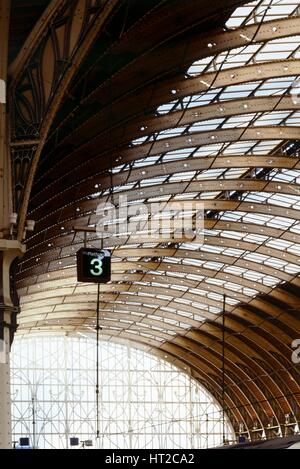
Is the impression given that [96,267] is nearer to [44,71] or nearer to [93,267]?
[93,267]

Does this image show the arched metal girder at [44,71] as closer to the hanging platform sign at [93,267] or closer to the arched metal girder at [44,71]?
the arched metal girder at [44,71]

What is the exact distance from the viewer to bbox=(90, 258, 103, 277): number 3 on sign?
66.8 ft

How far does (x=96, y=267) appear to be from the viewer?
2039 cm

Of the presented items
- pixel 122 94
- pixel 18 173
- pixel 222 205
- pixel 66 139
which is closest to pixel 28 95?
pixel 18 173

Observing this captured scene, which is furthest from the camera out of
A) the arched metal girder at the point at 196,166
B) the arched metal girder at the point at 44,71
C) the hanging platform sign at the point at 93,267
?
the arched metal girder at the point at 196,166

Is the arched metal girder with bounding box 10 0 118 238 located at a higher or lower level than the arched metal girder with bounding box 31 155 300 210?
lower

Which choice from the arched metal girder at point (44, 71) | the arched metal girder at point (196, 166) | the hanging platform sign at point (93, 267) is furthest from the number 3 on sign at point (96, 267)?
the arched metal girder at point (196, 166)

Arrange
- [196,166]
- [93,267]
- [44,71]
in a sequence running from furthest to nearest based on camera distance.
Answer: [196,166], [93,267], [44,71]

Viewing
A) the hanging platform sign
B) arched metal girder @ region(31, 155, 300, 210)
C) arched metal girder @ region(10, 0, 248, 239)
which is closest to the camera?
arched metal girder @ region(10, 0, 248, 239)

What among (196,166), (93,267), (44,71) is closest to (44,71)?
(44,71)

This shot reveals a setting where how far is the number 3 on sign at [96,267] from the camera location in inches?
802

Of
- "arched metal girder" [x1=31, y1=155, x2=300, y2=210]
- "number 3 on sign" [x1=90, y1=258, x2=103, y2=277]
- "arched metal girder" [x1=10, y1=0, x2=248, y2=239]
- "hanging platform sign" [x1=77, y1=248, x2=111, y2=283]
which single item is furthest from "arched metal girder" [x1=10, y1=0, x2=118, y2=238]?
"arched metal girder" [x1=31, y1=155, x2=300, y2=210]

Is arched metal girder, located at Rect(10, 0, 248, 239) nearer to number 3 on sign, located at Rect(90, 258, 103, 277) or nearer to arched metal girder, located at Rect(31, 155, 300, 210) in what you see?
number 3 on sign, located at Rect(90, 258, 103, 277)
